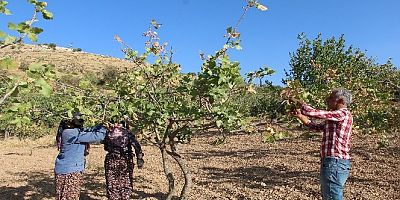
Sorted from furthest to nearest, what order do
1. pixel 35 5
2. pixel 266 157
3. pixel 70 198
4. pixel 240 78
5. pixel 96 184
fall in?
1. pixel 266 157
2. pixel 96 184
3. pixel 70 198
4. pixel 240 78
5. pixel 35 5

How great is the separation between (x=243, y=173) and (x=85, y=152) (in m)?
4.67

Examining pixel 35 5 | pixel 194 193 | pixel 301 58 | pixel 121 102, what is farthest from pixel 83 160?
pixel 301 58

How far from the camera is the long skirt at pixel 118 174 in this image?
6.30m

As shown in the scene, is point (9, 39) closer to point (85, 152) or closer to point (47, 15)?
point (47, 15)

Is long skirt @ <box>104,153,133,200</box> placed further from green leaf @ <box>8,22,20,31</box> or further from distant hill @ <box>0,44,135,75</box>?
distant hill @ <box>0,44,135,75</box>

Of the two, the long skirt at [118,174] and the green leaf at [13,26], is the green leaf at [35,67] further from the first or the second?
the long skirt at [118,174]

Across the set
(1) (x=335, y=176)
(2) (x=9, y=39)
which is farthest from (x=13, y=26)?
(1) (x=335, y=176)

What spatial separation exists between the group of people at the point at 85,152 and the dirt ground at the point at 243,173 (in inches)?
61.9

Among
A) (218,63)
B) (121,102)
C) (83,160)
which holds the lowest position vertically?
(83,160)

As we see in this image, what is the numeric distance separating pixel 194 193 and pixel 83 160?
2.51 metres

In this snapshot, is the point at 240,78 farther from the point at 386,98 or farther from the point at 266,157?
the point at 266,157

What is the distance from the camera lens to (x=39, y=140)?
21.1m

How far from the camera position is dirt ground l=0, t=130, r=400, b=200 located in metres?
7.94

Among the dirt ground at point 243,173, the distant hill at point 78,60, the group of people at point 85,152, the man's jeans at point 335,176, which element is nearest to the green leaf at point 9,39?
the man's jeans at point 335,176
